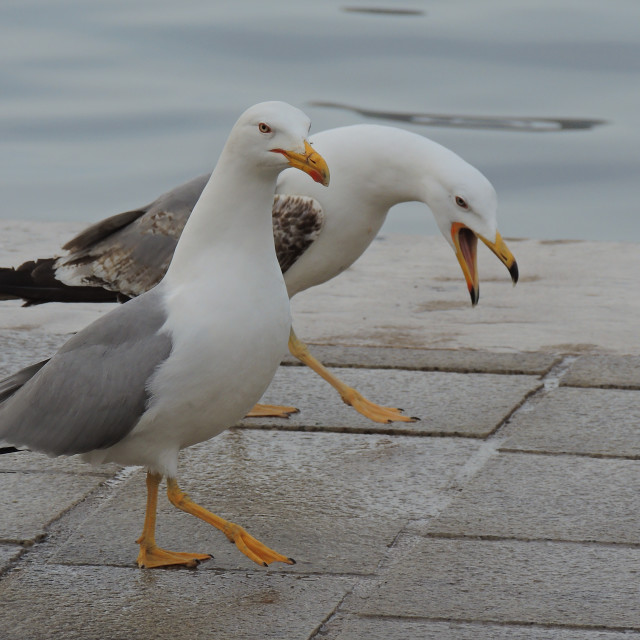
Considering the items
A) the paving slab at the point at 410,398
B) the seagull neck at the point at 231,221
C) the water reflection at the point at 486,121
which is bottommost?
the water reflection at the point at 486,121

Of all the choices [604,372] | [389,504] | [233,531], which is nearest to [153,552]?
[233,531]

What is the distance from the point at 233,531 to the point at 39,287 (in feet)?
6.80

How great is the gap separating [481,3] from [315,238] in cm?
1475

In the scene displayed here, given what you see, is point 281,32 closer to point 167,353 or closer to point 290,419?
point 290,419

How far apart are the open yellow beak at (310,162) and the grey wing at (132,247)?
5.17ft

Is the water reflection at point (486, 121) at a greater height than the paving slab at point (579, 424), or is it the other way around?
the paving slab at point (579, 424)

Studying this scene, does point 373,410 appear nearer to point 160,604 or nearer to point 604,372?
point 604,372

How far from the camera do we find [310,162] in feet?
13.5

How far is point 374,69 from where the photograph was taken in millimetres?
16656

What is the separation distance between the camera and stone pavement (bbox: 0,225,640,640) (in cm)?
375

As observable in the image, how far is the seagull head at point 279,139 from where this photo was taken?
13.6 ft

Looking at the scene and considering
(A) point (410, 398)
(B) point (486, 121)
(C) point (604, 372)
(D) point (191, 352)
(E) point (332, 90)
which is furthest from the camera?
(E) point (332, 90)

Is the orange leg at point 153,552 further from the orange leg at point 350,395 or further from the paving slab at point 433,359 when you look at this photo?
the paving slab at point 433,359

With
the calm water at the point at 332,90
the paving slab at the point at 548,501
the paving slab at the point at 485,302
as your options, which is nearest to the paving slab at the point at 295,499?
the paving slab at the point at 548,501
